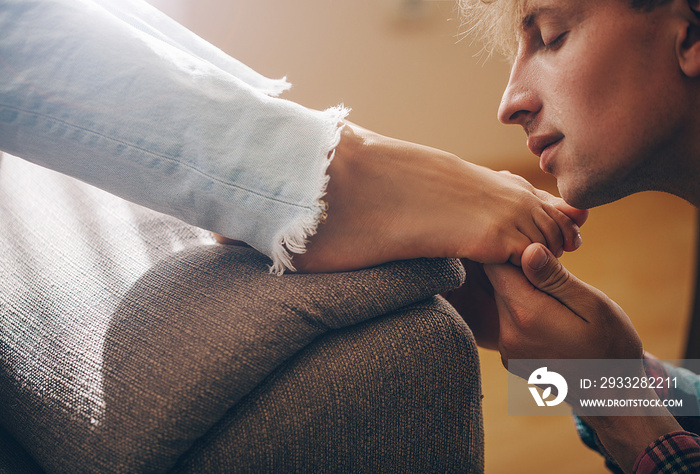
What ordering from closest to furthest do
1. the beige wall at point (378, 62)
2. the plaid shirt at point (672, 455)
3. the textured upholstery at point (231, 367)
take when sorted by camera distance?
1. the textured upholstery at point (231, 367)
2. the plaid shirt at point (672, 455)
3. the beige wall at point (378, 62)

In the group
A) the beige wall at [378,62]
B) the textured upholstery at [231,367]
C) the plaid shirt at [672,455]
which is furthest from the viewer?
the beige wall at [378,62]

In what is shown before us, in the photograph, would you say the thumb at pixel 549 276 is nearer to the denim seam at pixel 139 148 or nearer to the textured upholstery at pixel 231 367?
the textured upholstery at pixel 231 367

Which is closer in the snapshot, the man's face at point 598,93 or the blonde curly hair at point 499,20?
the man's face at point 598,93

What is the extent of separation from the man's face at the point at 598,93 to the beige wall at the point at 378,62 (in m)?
1.50

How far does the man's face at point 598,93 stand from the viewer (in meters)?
0.49

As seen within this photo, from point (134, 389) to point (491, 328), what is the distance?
1.73 ft

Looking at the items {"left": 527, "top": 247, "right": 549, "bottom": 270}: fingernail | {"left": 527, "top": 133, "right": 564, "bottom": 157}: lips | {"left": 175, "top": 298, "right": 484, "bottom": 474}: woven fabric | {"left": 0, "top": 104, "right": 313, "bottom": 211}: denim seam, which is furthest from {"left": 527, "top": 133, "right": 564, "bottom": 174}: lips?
{"left": 0, "top": 104, "right": 313, "bottom": 211}: denim seam

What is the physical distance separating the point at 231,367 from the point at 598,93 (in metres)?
0.48

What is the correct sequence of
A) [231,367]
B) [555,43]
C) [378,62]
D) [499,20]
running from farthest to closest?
[378,62], [499,20], [555,43], [231,367]

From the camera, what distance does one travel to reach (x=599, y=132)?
537 mm

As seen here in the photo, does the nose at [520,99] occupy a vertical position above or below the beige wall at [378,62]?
below

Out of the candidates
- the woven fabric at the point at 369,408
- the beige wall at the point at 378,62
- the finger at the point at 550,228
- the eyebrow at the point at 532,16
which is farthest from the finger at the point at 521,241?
the beige wall at the point at 378,62

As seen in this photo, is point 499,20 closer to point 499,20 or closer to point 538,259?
point 499,20

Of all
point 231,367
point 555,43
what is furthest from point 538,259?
point 231,367
